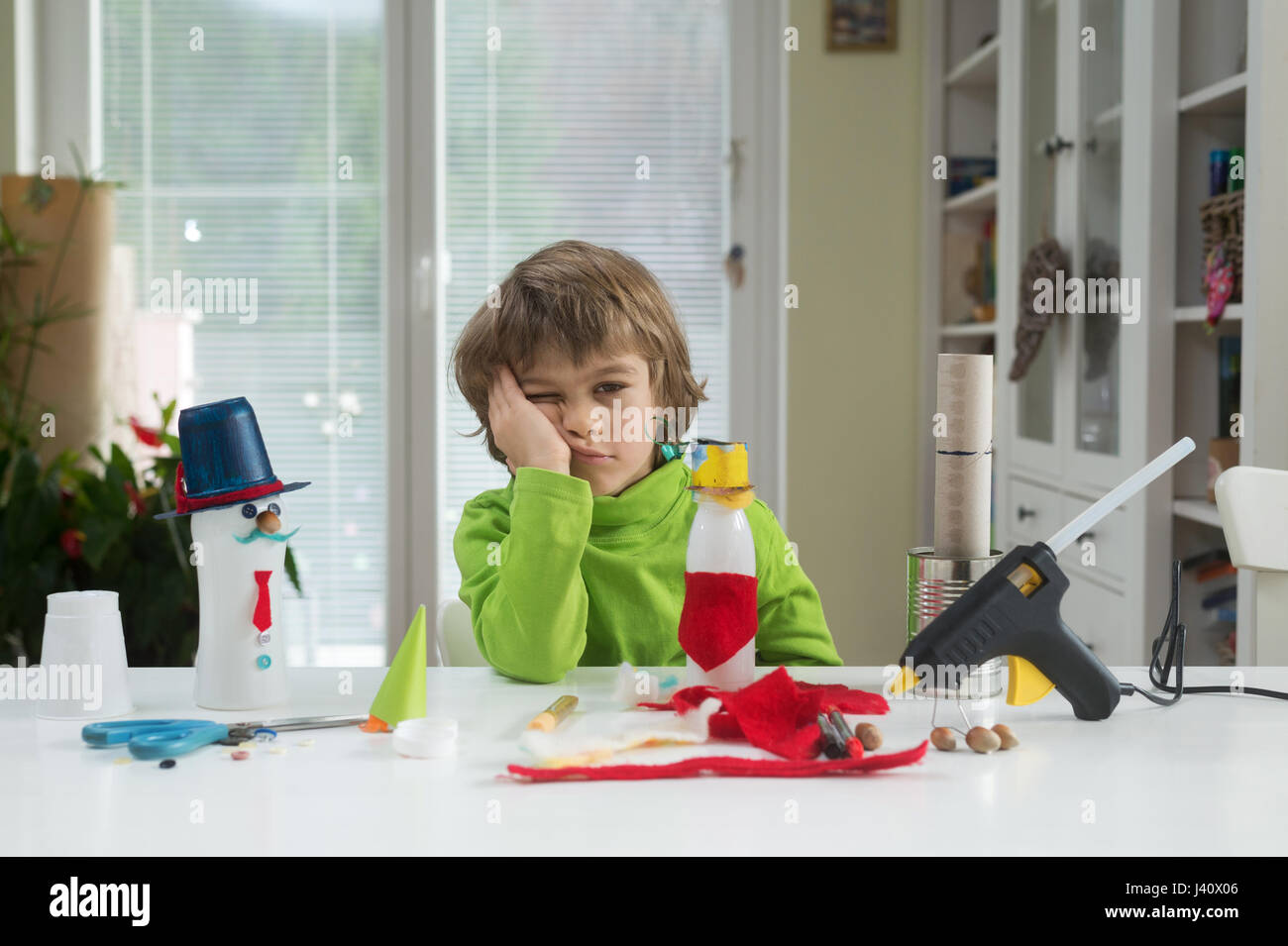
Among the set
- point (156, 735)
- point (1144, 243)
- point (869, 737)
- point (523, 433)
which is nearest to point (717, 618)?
point (869, 737)

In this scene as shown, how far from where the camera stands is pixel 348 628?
3297 millimetres

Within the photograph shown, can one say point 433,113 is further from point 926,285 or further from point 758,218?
point 926,285

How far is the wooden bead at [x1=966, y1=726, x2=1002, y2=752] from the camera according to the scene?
2.60 feet

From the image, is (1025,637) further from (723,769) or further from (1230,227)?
(1230,227)

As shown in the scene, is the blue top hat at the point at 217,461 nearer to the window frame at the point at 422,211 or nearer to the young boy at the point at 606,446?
the young boy at the point at 606,446

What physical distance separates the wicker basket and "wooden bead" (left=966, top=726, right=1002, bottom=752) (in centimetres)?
125

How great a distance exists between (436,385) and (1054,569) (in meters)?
2.55

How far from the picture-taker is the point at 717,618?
3.11 ft

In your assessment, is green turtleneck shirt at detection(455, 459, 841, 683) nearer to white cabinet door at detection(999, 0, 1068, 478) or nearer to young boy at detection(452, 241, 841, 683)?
young boy at detection(452, 241, 841, 683)

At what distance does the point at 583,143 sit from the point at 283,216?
82 cm

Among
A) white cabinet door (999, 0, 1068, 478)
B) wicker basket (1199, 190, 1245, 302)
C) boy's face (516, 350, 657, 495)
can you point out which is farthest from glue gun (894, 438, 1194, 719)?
white cabinet door (999, 0, 1068, 478)

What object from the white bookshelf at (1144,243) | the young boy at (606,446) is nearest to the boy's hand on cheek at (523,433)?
the young boy at (606,446)
